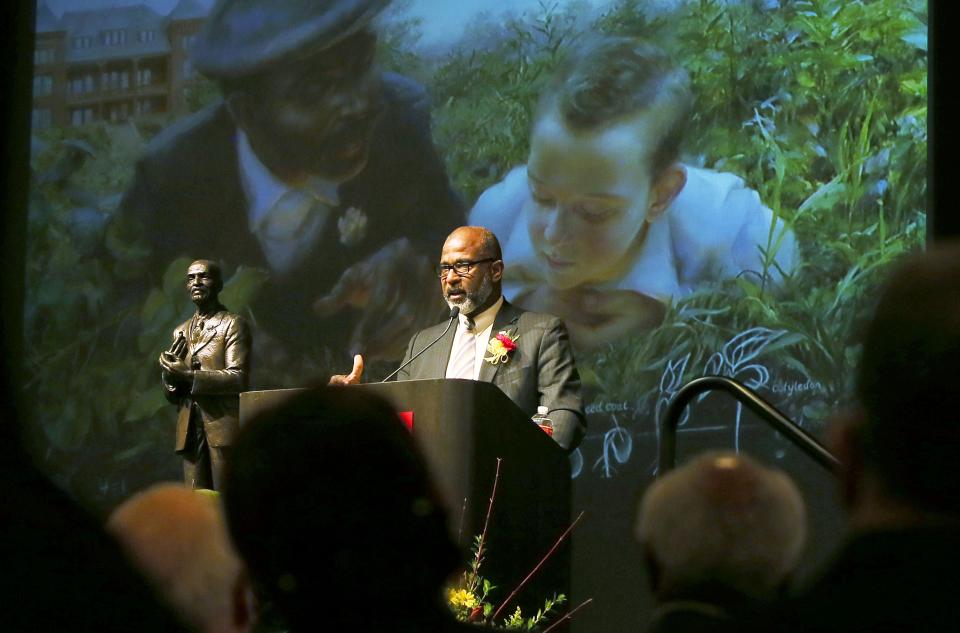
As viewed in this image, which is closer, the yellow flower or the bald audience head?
the bald audience head

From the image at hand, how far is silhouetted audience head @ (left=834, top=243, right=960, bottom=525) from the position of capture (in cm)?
104

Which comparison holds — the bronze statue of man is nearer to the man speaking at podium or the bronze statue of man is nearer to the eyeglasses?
the man speaking at podium

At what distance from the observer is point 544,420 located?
4.74 m

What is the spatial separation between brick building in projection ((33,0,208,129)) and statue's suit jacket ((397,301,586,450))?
489 cm

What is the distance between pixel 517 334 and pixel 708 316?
3169 mm

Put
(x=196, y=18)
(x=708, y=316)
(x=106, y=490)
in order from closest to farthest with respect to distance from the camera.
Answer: (x=708, y=316), (x=106, y=490), (x=196, y=18)

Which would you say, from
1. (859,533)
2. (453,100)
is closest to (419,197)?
(453,100)

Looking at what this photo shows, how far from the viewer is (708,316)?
26.2 ft

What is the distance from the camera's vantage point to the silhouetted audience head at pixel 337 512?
1255 mm

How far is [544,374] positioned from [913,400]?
12.8 ft

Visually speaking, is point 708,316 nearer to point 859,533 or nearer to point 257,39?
point 257,39

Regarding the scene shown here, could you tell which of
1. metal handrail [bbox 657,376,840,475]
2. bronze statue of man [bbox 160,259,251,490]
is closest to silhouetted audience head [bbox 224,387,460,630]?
metal handrail [bbox 657,376,840,475]

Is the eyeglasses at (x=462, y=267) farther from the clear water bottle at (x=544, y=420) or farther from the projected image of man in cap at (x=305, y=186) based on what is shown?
the projected image of man in cap at (x=305, y=186)

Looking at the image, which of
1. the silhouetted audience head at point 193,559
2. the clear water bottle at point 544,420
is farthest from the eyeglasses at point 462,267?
the silhouetted audience head at point 193,559
